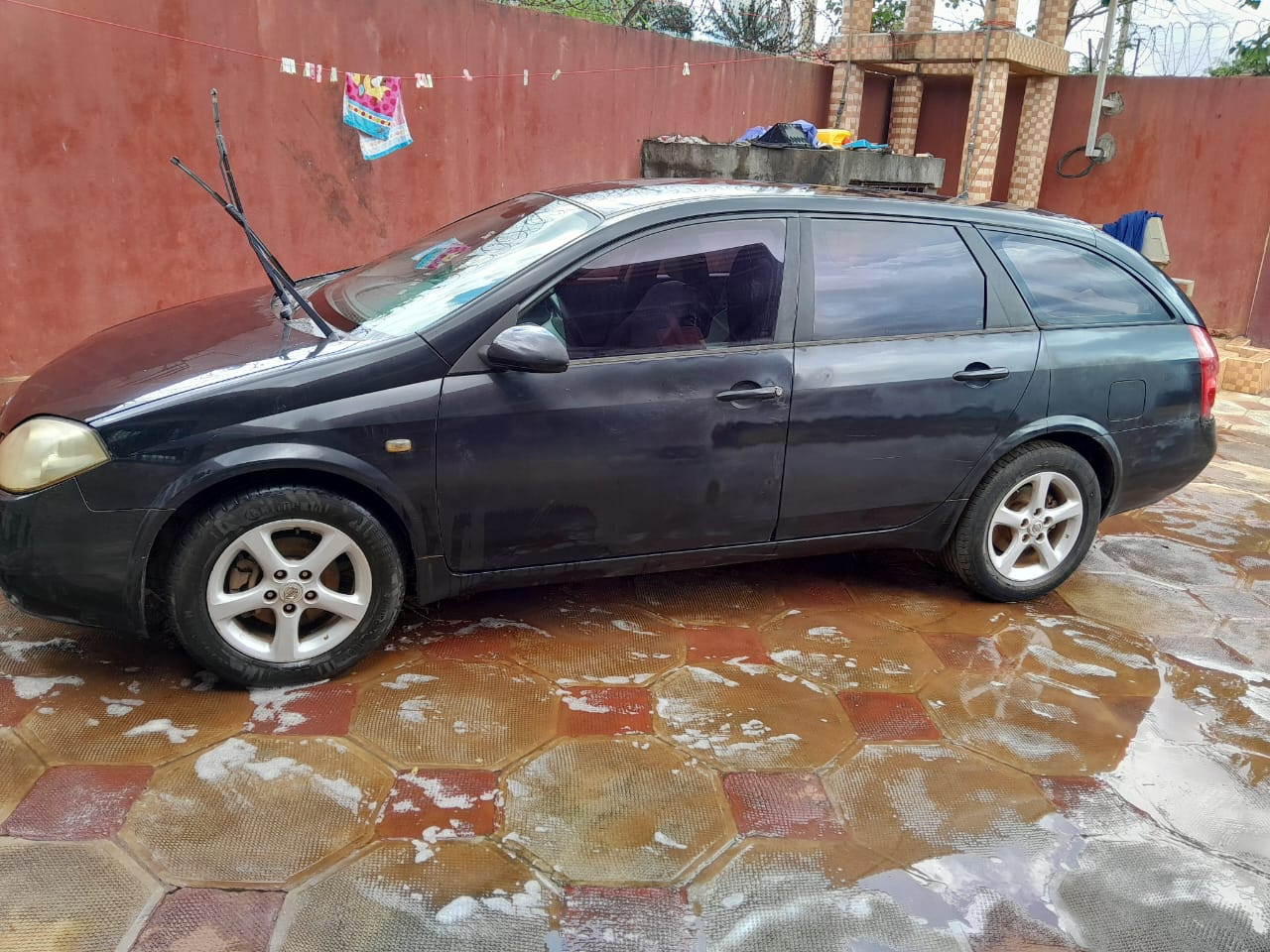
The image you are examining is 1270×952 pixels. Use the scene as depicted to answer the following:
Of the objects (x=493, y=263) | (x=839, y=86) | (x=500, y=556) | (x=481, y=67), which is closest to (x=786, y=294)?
(x=493, y=263)

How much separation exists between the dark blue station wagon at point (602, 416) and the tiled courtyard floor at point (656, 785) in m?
0.31

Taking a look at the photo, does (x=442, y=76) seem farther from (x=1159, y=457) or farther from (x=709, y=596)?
(x=1159, y=457)

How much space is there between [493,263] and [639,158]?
5.99 meters

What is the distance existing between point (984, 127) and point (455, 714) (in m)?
9.21

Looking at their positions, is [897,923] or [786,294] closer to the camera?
[897,923]

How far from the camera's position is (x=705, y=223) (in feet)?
11.2

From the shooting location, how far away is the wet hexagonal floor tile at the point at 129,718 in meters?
2.74

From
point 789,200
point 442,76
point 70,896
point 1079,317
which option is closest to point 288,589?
point 70,896

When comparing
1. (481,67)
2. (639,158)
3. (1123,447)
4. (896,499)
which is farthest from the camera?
(639,158)

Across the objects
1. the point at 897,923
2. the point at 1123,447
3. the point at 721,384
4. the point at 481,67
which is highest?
the point at 481,67

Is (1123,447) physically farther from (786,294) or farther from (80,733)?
(80,733)

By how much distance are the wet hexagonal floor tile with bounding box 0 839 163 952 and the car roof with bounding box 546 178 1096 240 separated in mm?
2382

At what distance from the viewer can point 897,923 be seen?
7.68 ft

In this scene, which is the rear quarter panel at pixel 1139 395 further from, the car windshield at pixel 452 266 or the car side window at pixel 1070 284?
the car windshield at pixel 452 266
